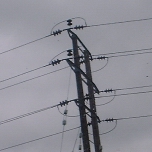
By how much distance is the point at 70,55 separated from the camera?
50.4 feet

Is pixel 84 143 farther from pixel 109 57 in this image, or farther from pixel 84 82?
pixel 109 57

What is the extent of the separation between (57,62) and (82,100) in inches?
88.8

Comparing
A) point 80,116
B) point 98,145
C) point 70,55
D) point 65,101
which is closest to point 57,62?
point 70,55

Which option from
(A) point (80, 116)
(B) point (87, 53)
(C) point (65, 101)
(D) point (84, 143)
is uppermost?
(B) point (87, 53)

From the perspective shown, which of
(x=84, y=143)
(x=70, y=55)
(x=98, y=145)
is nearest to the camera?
(x=84, y=143)

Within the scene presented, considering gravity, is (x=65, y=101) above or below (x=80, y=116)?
above

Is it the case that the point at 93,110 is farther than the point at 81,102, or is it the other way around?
the point at 93,110

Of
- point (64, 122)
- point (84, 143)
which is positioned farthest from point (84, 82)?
point (84, 143)

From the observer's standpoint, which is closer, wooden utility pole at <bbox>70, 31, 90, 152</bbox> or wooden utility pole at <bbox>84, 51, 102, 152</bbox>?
wooden utility pole at <bbox>70, 31, 90, 152</bbox>

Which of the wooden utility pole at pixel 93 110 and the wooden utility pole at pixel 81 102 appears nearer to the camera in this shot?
the wooden utility pole at pixel 81 102

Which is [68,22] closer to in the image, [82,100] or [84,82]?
[84,82]

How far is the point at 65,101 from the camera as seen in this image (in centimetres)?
1507

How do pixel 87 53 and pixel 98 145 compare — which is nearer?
pixel 98 145

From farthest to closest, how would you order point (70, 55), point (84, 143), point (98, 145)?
point (70, 55), point (98, 145), point (84, 143)
